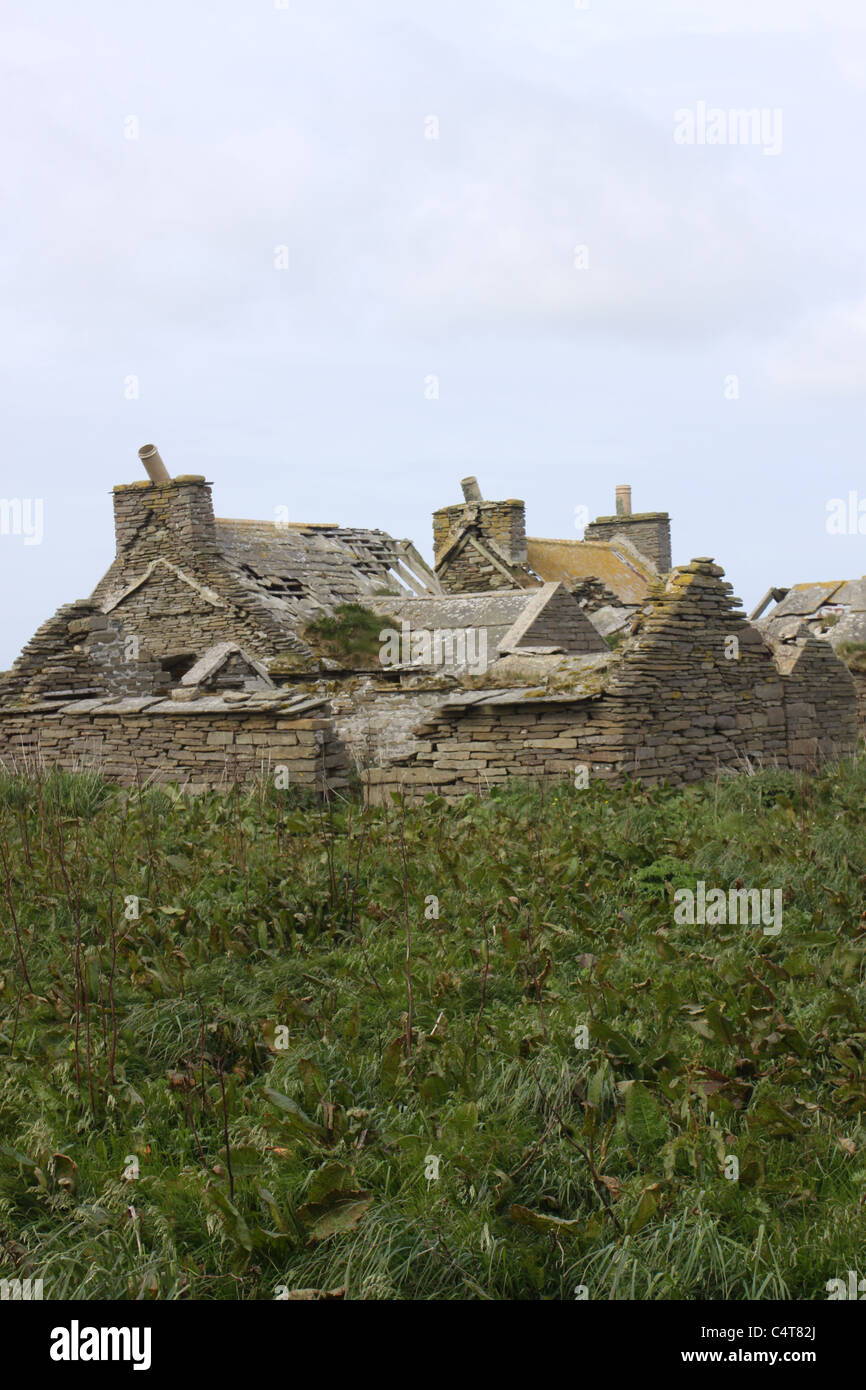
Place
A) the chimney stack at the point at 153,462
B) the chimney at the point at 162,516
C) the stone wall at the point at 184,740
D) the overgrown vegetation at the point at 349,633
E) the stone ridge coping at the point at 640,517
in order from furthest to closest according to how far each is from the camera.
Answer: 1. the stone ridge coping at the point at 640,517
2. the chimney stack at the point at 153,462
3. the chimney at the point at 162,516
4. the overgrown vegetation at the point at 349,633
5. the stone wall at the point at 184,740

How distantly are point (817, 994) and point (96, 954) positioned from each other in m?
3.94

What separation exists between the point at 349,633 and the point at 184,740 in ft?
24.2

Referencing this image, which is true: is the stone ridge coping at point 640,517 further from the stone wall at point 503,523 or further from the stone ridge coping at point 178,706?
the stone ridge coping at point 178,706

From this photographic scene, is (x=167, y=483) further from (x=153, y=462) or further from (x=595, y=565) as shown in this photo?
(x=595, y=565)

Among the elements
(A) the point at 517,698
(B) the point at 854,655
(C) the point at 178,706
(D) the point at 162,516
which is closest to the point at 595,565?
(B) the point at 854,655

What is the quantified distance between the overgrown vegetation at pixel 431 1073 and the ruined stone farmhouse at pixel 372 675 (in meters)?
2.66

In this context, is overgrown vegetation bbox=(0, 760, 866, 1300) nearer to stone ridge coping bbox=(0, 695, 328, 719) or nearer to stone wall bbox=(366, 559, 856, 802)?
stone wall bbox=(366, 559, 856, 802)

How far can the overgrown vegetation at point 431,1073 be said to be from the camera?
3846 millimetres

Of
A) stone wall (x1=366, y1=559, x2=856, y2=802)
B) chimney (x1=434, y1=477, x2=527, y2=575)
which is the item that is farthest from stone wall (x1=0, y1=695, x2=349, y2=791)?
chimney (x1=434, y1=477, x2=527, y2=575)

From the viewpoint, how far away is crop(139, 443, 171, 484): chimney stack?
21.6 m

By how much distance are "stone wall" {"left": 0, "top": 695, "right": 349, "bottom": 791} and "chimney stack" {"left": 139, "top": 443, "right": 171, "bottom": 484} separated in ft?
29.5

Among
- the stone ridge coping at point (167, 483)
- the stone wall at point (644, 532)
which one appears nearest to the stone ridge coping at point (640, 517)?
the stone wall at point (644, 532)

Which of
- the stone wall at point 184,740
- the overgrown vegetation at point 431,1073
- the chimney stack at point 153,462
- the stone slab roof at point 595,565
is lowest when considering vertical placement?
the overgrown vegetation at point 431,1073

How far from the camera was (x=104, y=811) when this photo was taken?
10.0 m
